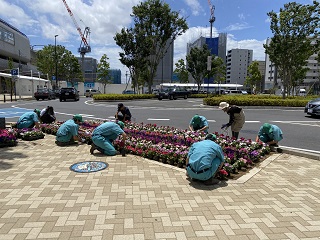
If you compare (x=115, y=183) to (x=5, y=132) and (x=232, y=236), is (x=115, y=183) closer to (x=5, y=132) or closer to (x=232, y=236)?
(x=232, y=236)

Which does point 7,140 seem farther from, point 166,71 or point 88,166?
point 166,71

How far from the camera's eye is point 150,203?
3551 millimetres

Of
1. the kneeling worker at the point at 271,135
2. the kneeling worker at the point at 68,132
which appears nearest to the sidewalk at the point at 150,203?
the kneeling worker at the point at 271,135

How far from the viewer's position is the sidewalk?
2879 millimetres

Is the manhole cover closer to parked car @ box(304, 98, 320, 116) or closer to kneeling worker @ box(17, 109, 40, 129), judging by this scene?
kneeling worker @ box(17, 109, 40, 129)

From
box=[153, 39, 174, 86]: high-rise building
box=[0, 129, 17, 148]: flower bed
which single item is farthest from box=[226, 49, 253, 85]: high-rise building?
box=[0, 129, 17, 148]: flower bed

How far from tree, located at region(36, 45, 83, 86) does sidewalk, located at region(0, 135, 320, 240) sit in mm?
46642

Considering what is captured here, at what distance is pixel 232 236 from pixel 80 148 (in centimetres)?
485

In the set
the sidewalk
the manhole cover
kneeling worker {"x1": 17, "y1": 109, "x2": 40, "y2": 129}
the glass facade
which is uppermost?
the glass facade

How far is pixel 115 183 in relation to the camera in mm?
4266

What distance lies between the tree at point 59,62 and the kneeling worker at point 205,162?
4777cm

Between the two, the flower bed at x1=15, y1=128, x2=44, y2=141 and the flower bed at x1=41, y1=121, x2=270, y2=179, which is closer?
the flower bed at x1=41, y1=121, x2=270, y2=179

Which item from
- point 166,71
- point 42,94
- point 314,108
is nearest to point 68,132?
point 314,108

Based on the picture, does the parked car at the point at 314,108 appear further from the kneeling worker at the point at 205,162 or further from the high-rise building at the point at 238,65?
the high-rise building at the point at 238,65
